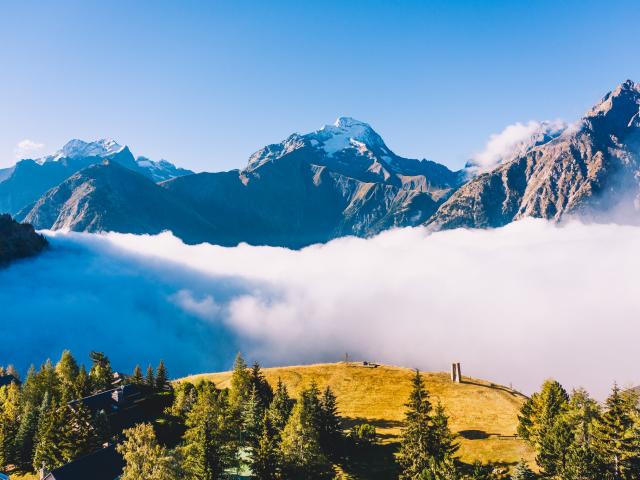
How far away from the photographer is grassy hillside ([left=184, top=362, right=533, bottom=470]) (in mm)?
80062

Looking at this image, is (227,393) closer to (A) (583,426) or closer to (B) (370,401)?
(B) (370,401)

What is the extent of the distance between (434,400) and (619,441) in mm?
49672

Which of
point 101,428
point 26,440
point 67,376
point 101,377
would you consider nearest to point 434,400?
point 101,428

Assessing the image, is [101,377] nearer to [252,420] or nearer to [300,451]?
[252,420]

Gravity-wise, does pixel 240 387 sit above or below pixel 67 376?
below

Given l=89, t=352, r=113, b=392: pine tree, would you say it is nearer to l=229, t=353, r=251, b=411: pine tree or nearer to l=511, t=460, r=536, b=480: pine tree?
l=229, t=353, r=251, b=411: pine tree

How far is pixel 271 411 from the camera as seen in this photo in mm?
84938

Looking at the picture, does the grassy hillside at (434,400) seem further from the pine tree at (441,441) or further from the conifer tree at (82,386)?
the conifer tree at (82,386)

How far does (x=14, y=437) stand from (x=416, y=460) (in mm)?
84843

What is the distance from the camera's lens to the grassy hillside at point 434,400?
3152 inches

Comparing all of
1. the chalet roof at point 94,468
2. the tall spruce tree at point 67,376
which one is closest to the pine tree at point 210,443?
the chalet roof at point 94,468

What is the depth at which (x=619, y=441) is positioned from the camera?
6266 cm

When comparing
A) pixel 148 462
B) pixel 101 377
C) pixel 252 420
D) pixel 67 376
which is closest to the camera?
pixel 148 462

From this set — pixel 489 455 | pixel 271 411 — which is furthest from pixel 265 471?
pixel 489 455
